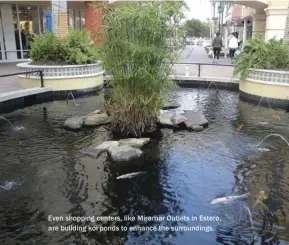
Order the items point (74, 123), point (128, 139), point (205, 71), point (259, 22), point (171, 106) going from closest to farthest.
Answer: point (128, 139) → point (74, 123) → point (171, 106) → point (205, 71) → point (259, 22)

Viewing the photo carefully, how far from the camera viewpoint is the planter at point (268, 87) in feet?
32.4

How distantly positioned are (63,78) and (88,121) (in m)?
3.72

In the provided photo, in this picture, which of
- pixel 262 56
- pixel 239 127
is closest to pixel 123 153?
pixel 239 127

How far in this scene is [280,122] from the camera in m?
8.30

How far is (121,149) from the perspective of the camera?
609 cm

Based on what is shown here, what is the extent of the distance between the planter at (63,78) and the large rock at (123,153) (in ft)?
18.4

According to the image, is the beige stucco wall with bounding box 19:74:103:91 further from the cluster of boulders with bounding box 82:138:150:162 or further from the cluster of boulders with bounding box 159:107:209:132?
the cluster of boulders with bounding box 82:138:150:162

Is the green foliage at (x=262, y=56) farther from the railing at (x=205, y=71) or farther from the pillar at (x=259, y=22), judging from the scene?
the pillar at (x=259, y=22)

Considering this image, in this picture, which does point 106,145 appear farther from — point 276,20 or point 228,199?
point 276,20

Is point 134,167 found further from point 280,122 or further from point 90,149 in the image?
point 280,122

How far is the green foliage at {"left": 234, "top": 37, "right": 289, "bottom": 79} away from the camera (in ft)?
34.6

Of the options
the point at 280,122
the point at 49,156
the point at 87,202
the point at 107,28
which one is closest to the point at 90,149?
the point at 49,156

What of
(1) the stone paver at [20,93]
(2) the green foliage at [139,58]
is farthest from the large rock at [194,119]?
(1) the stone paver at [20,93]

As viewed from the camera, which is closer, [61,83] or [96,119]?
[96,119]
